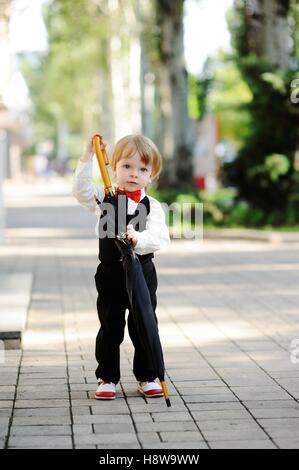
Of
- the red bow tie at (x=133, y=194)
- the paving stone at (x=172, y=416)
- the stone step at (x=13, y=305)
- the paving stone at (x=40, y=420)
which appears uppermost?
the red bow tie at (x=133, y=194)

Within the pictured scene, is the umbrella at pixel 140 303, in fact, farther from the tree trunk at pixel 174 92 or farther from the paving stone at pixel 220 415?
the tree trunk at pixel 174 92

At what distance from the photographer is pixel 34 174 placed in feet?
239

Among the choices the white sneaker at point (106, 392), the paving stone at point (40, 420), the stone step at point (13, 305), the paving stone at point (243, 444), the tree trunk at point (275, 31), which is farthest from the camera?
the tree trunk at point (275, 31)

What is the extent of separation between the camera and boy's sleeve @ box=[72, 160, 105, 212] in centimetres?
585

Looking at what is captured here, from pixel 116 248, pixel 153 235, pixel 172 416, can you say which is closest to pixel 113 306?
pixel 116 248

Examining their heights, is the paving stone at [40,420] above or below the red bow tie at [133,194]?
below

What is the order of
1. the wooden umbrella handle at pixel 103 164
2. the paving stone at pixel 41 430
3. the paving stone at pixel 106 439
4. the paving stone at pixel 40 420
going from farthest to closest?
the wooden umbrella handle at pixel 103 164 → the paving stone at pixel 40 420 → the paving stone at pixel 41 430 → the paving stone at pixel 106 439

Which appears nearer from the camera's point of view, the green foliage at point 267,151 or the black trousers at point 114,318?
the black trousers at point 114,318

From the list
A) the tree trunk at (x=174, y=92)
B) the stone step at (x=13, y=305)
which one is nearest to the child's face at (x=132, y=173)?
the stone step at (x=13, y=305)

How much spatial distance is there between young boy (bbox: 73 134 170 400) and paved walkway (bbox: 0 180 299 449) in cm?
17

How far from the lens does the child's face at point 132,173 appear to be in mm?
5863

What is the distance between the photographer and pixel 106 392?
19.7 ft

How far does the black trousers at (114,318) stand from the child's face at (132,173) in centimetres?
44

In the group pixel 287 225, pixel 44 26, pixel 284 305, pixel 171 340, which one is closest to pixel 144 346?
pixel 171 340
